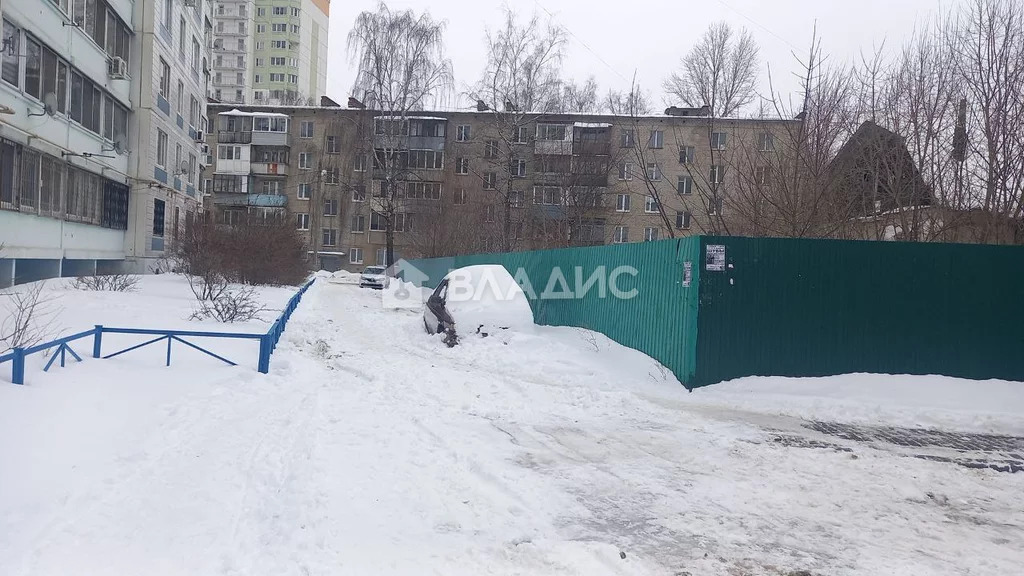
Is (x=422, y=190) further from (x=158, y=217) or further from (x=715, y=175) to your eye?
(x=715, y=175)

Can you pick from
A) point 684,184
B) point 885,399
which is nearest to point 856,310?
point 885,399

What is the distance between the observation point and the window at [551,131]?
40.2 meters

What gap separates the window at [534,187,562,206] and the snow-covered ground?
28.4 meters

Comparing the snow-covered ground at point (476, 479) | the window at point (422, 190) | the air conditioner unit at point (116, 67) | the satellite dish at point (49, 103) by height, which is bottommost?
the snow-covered ground at point (476, 479)

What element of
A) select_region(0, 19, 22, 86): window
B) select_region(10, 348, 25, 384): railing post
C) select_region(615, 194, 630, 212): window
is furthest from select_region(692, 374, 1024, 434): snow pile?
select_region(615, 194, 630, 212): window

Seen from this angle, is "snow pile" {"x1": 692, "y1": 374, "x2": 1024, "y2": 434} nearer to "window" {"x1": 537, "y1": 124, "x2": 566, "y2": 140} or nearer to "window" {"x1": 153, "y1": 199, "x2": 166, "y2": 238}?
"window" {"x1": 153, "y1": 199, "x2": 166, "y2": 238}

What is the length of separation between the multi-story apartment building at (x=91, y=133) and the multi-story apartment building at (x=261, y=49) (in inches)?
2098

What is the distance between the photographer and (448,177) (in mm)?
51469

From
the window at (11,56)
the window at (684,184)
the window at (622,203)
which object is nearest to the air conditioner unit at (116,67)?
the window at (11,56)

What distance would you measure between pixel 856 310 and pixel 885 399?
131 cm

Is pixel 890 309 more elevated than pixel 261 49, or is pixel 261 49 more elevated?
pixel 261 49

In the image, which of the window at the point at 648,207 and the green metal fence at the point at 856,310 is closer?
the green metal fence at the point at 856,310

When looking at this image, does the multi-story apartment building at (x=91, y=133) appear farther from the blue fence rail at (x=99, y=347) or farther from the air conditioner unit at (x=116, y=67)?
the blue fence rail at (x=99, y=347)

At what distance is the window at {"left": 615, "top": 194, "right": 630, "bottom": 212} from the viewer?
157ft
